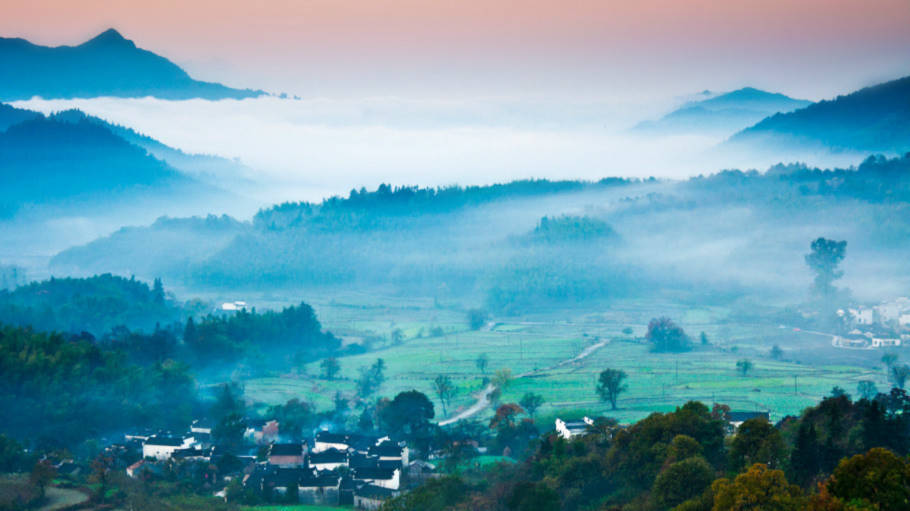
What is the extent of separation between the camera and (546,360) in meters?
37.2

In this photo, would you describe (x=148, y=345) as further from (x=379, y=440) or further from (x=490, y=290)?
(x=490, y=290)

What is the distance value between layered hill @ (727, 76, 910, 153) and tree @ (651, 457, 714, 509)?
85640 mm

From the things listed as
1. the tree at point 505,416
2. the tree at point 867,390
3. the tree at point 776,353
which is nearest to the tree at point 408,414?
the tree at point 505,416

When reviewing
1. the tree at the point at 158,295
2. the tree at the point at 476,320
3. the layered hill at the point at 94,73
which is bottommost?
the tree at the point at 476,320

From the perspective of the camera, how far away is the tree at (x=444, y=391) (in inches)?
1133

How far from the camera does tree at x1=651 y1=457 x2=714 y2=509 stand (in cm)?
1390

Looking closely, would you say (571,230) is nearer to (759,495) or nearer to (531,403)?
(531,403)

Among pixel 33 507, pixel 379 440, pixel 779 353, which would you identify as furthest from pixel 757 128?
pixel 33 507

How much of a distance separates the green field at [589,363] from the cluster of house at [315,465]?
220 inches

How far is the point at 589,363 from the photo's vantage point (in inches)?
1437

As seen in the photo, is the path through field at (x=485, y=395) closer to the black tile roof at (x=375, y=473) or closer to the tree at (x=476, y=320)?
the black tile roof at (x=375, y=473)

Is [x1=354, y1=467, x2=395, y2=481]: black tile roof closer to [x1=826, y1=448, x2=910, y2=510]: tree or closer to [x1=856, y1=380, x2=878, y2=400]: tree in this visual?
[x1=826, y1=448, x2=910, y2=510]: tree

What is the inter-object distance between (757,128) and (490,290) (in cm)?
5952

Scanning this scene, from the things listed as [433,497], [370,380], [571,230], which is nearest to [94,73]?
[571,230]
